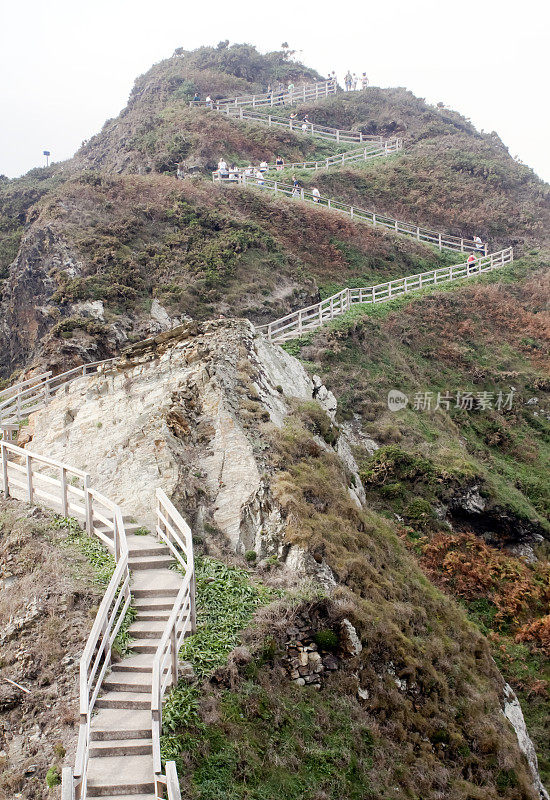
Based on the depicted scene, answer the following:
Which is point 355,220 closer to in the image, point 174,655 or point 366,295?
point 366,295

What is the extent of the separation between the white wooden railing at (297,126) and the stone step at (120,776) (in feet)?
181

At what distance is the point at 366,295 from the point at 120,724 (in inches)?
1043

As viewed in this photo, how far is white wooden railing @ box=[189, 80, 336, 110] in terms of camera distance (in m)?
58.1

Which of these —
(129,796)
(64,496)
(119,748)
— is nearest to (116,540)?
(64,496)

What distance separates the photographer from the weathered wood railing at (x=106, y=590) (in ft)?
20.5

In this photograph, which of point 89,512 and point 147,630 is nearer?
point 147,630

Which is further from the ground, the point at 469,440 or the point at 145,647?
the point at 145,647

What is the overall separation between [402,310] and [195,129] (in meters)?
27.5

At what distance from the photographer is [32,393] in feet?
72.1

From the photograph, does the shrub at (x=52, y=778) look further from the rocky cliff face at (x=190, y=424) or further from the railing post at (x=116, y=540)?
the rocky cliff face at (x=190, y=424)

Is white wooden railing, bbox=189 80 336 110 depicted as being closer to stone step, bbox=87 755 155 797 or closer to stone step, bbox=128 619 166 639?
stone step, bbox=128 619 166 639

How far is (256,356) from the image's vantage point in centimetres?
1684

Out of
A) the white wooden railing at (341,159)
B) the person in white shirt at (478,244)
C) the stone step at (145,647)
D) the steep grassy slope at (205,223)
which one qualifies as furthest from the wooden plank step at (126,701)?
the person in white shirt at (478,244)

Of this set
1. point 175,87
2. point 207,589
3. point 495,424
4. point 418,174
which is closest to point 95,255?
point 495,424
